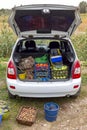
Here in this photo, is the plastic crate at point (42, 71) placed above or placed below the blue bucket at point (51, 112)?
above

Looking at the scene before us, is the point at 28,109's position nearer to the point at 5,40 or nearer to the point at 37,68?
the point at 37,68

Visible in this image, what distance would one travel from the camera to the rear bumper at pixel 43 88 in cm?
454

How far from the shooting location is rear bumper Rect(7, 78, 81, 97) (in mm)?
4539

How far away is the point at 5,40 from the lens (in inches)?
442

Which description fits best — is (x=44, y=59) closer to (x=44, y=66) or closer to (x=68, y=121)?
(x=44, y=66)

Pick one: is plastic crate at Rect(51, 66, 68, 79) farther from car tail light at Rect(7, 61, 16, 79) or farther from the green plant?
the green plant

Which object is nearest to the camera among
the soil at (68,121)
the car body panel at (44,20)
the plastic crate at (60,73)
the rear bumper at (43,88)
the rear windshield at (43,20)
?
the soil at (68,121)

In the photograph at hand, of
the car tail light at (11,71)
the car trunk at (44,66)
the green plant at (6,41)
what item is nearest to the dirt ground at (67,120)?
the car trunk at (44,66)

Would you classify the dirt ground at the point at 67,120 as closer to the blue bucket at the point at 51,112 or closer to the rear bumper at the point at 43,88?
the blue bucket at the point at 51,112

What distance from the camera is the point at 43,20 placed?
17.5 ft

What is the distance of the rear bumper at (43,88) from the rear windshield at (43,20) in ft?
4.52

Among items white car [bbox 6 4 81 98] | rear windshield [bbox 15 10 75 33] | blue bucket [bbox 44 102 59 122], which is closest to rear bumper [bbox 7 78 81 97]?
white car [bbox 6 4 81 98]

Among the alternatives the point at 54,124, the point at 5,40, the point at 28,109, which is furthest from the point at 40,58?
the point at 5,40

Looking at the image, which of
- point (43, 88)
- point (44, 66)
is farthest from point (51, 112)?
point (44, 66)
